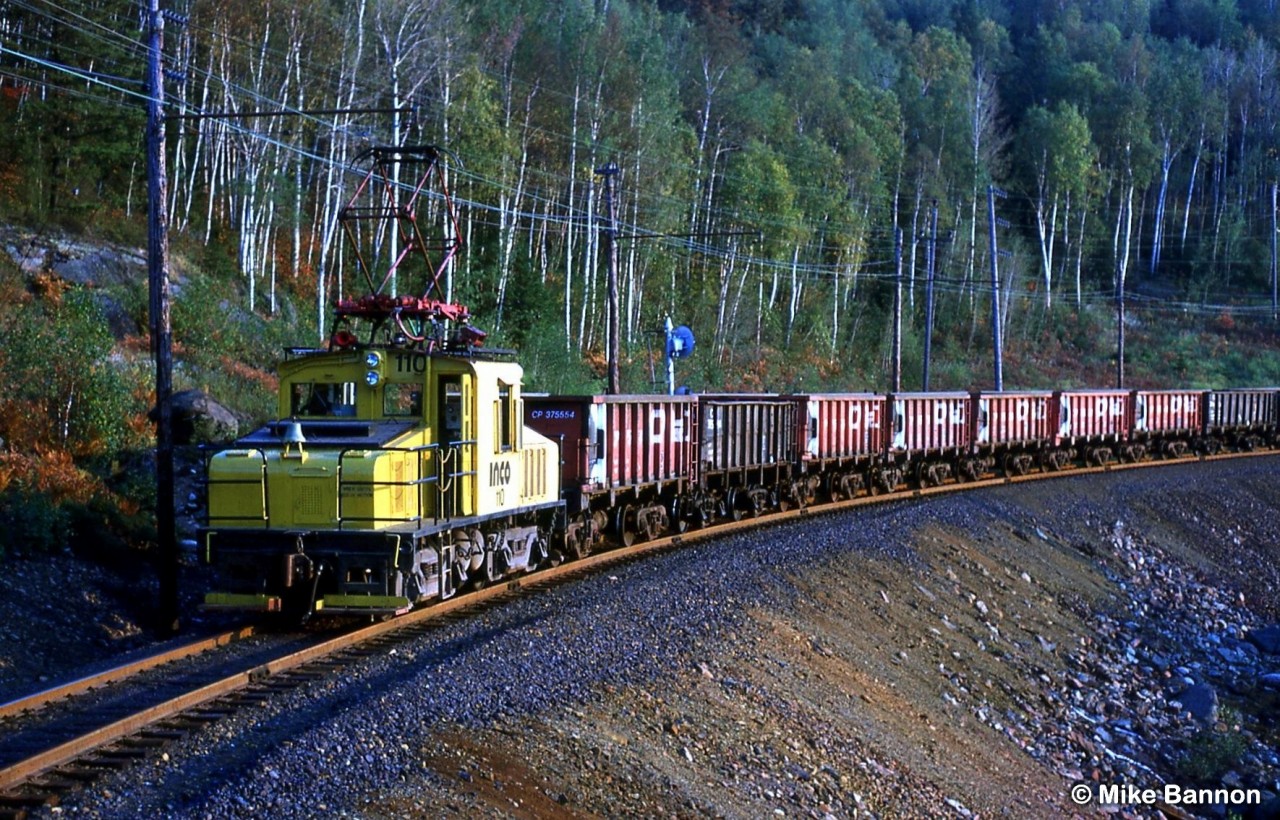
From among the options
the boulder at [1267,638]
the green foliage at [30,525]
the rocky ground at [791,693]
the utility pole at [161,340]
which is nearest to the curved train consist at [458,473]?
the utility pole at [161,340]

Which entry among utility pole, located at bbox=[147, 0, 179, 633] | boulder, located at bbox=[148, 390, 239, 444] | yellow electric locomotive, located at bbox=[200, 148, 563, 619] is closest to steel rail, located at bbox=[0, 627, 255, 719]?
yellow electric locomotive, located at bbox=[200, 148, 563, 619]

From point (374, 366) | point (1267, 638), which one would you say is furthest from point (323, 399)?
point (1267, 638)

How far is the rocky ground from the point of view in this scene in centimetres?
880

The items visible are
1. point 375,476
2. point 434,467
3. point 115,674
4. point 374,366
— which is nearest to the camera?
point 115,674

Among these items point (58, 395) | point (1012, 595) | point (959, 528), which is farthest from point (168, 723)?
point (959, 528)

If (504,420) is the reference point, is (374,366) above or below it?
above

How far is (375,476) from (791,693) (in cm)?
472

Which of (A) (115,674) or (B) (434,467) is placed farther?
(B) (434,467)

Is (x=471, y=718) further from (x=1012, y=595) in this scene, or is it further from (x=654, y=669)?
(x=1012, y=595)

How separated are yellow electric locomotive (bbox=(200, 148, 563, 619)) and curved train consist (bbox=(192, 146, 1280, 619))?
0.07 feet

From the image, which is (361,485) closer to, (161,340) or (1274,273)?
(161,340)

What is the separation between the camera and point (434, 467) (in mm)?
13469

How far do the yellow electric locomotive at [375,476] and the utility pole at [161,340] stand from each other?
1.55m

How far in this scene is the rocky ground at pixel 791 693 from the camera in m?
8.80
